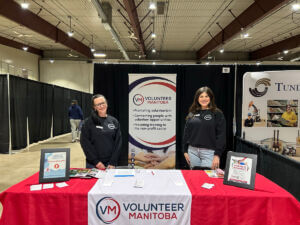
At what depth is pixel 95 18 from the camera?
6.74 m

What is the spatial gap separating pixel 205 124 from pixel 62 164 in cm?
140

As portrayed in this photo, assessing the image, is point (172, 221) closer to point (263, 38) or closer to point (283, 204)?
point (283, 204)

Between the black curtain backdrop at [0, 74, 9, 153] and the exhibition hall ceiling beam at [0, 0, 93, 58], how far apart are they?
1.55 m

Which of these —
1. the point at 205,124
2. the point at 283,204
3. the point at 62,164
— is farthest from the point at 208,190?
the point at 62,164

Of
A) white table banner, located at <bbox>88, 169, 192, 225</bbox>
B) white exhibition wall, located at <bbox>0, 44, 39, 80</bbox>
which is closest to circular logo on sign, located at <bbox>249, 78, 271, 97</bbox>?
white table banner, located at <bbox>88, 169, 192, 225</bbox>

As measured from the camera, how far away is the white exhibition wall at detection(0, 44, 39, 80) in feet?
29.2

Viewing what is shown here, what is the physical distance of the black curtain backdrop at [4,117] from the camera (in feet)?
19.3

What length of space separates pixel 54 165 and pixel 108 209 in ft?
1.94

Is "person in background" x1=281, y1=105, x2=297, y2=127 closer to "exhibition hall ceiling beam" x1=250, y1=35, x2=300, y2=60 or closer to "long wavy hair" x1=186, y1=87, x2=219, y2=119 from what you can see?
"long wavy hair" x1=186, y1=87, x2=219, y2=119

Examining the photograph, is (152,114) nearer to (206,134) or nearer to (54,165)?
(206,134)

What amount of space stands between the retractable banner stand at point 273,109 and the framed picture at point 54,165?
8.81 ft

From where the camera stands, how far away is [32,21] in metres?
6.56

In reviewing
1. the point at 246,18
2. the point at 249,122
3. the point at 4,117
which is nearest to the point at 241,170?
the point at 249,122

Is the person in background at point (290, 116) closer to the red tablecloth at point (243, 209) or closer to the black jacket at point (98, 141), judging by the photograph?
the red tablecloth at point (243, 209)
